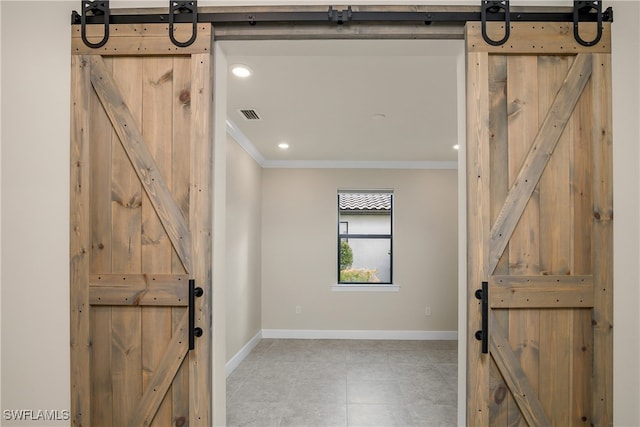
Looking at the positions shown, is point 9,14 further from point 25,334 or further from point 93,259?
point 25,334

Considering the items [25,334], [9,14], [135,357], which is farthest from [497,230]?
[9,14]

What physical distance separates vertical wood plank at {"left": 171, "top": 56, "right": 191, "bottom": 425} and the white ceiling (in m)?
0.28

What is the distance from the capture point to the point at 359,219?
607 centimetres

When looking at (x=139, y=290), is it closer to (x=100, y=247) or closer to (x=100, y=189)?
(x=100, y=247)

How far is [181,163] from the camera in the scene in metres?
1.77

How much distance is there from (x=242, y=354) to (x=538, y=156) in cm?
404

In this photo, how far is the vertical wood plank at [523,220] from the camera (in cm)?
172

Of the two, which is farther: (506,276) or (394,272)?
(394,272)

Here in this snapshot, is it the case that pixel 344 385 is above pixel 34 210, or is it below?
below

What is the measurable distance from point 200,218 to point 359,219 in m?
4.49

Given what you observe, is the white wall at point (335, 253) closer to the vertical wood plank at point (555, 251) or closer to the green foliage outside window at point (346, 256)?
the green foliage outside window at point (346, 256)

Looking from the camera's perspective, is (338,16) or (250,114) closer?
(338,16)

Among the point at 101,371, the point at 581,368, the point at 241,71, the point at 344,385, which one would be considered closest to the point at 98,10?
the point at 241,71

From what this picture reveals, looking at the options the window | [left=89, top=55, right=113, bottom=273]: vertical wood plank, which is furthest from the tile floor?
[left=89, top=55, right=113, bottom=273]: vertical wood plank
